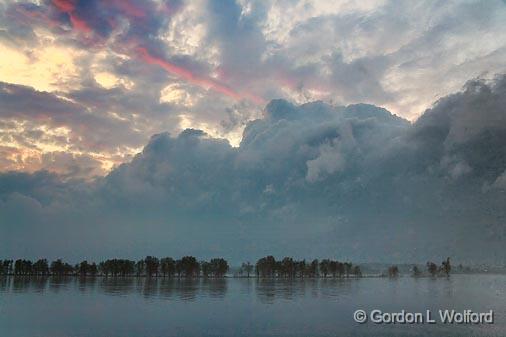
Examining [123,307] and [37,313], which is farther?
[123,307]

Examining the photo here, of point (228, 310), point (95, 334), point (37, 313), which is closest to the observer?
point (95, 334)

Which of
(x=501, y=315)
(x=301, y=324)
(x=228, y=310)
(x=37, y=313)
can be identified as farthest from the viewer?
(x=228, y=310)

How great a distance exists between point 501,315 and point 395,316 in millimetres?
19382

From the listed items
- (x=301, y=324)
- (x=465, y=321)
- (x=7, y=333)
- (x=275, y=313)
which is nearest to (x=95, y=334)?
(x=7, y=333)

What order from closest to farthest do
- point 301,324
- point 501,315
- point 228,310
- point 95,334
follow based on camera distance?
point 95,334 < point 301,324 < point 501,315 < point 228,310

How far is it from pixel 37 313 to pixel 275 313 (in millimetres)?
47946

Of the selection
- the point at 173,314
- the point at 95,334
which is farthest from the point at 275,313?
the point at 95,334

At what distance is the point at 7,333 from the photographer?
68938 mm

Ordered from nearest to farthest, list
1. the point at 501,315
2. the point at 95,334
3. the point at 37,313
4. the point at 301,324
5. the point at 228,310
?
the point at 95,334 → the point at 301,324 → the point at 501,315 → the point at 37,313 → the point at 228,310

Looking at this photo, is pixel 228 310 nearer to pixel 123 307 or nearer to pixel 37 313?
pixel 123 307

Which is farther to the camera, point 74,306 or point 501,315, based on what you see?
point 74,306

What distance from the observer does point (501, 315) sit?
286ft

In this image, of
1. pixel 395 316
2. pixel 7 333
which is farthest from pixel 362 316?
pixel 7 333

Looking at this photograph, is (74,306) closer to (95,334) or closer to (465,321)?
(95,334)
